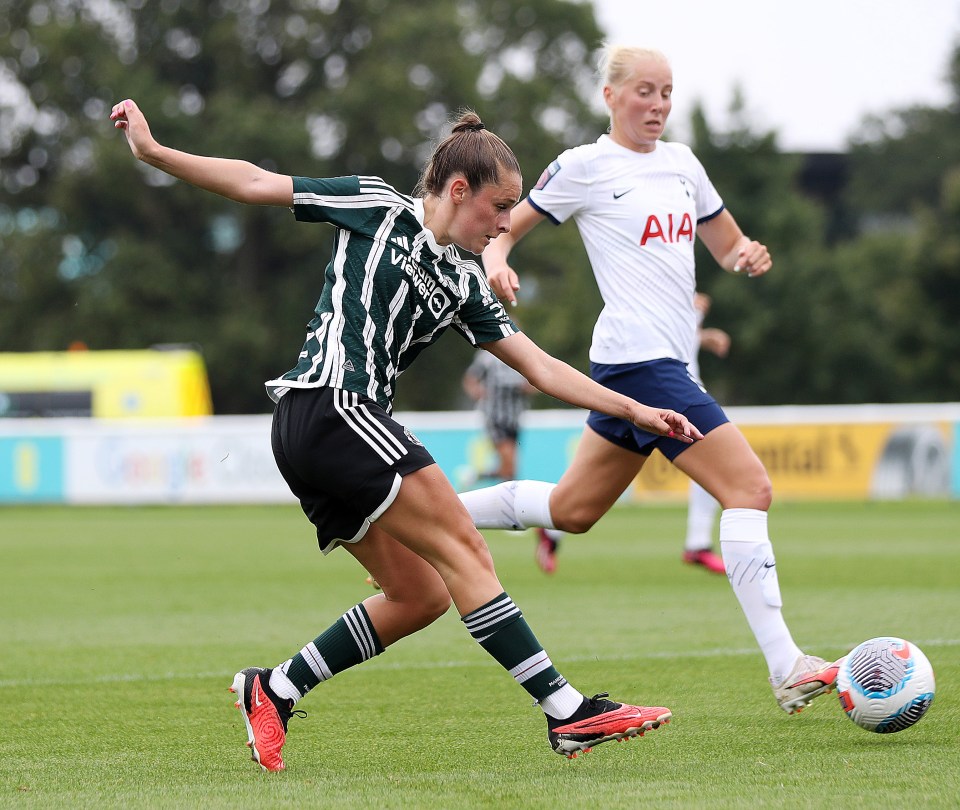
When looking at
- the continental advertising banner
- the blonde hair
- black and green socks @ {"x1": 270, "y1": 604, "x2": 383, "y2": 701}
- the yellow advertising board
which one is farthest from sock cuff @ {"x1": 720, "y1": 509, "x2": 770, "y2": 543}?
the yellow advertising board

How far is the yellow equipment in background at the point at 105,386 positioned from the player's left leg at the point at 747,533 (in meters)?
24.5

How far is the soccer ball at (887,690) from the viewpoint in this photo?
4.70 meters

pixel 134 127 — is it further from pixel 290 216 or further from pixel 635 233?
pixel 290 216

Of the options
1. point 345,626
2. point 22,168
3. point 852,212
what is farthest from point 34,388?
Answer: point 852,212

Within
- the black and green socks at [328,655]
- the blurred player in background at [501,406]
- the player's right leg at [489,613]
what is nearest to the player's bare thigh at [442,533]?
the player's right leg at [489,613]

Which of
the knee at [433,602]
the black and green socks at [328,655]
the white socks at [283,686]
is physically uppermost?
the knee at [433,602]

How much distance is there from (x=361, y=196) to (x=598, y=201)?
189 cm

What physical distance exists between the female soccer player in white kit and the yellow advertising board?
14306 millimetres

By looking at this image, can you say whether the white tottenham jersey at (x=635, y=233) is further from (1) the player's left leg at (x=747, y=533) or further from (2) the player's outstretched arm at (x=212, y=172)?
(2) the player's outstretched arm at (x=212, y=172)

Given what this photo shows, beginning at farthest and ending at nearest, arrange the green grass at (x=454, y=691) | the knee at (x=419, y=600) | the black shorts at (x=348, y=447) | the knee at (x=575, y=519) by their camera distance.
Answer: the knee at (x=575, y=519)
the knee at (x=419, y=600)
the black shorts at (x=348, y=447)
the green grass at (x=454, y=691)

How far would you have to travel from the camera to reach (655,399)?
5.79m

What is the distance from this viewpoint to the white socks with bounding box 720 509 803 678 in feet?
17.2

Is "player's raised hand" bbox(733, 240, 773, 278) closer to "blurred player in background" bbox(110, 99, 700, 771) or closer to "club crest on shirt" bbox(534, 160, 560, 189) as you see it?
"club crest on shirt" bbox(534, 160, 560, 189)

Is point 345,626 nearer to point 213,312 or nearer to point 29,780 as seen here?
point 29,780
